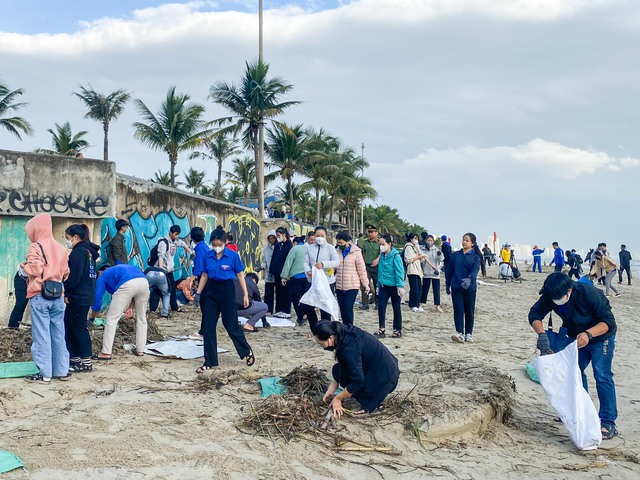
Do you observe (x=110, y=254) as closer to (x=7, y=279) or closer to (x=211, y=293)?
(x=7, y=279)

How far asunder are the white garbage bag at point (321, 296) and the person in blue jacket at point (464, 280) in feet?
6.45

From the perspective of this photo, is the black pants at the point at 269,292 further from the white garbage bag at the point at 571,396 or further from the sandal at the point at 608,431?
the sandal at the point at 608,431

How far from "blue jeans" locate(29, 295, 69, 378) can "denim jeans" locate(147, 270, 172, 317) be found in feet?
11.4

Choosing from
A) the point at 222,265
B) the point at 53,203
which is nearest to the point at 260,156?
the point at 53,203

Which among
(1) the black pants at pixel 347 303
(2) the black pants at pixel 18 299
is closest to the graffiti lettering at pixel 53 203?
(2) the black pants at pixel 18 299

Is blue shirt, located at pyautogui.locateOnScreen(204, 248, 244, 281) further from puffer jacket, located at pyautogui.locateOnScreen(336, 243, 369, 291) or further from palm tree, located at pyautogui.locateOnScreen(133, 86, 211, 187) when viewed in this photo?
palm tree, located at pyautogui.locateOnScreen(133, 86, 211, 187)

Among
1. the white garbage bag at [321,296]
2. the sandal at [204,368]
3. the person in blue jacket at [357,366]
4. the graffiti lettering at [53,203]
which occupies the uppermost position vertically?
the graffiti lettering at [53,203]

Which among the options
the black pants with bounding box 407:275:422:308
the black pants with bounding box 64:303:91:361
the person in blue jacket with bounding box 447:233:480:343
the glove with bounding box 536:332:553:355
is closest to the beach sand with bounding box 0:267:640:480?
the black pants with bounding box 64:303:91:361

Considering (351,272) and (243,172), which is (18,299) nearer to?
(351,272)

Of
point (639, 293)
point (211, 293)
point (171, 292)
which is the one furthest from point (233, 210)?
point (639, 293)

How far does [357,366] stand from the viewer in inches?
188

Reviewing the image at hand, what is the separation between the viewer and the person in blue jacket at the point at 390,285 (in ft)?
28.9

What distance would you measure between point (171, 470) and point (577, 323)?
3515mm

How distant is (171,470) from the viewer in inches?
158
